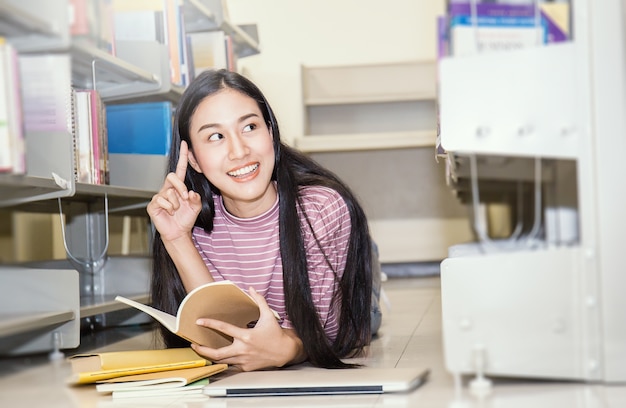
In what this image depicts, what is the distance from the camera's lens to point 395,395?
44.4 inches

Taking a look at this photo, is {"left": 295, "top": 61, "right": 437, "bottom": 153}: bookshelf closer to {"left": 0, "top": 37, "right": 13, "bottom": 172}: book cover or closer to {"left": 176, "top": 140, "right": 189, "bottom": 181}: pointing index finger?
{"left": 176, "top": 140, "right": 189, "bottom": 181}: pointing index finger

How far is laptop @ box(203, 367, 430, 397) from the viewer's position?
115 cm

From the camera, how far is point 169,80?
235 centimetres

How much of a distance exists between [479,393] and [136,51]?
4.81 feet

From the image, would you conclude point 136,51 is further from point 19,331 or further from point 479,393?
point 479,393

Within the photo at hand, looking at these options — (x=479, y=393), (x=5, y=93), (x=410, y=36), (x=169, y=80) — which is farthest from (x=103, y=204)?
(x=410, y=36)

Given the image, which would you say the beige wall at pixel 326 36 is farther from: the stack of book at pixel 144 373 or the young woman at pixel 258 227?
the stack of book at pixel 144 373

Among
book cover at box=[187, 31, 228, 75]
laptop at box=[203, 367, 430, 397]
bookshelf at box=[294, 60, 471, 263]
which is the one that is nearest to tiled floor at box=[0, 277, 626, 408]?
laptop at box=[203, 367, 430, 397]

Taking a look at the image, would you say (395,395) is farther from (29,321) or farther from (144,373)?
(29,321)

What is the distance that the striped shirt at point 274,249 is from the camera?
147 cm

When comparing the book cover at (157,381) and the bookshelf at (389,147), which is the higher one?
the bookshelf at (389,147)

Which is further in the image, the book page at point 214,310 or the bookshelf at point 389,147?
the bookshelf at point 389,147

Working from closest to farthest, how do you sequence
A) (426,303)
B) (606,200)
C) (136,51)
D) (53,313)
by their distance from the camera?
(606,200) → (53,313) → (136,51) → (426,303)

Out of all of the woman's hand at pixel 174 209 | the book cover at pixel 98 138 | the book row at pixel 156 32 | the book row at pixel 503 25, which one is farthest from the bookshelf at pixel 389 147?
the book row at pixel 503 25
